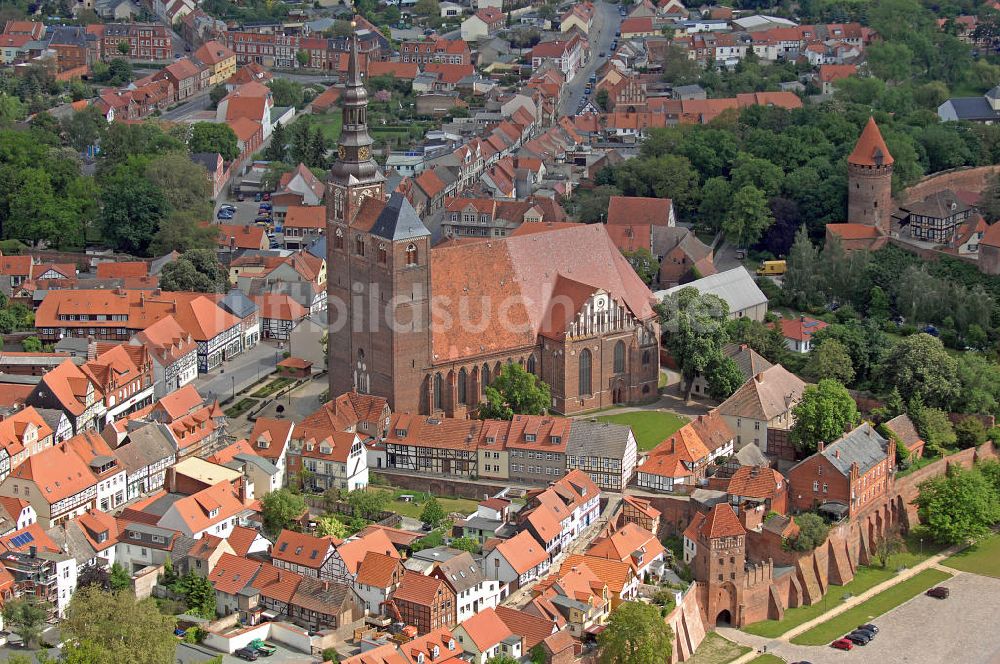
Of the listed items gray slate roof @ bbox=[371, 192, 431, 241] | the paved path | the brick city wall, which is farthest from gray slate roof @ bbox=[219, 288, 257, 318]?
the brick city wall

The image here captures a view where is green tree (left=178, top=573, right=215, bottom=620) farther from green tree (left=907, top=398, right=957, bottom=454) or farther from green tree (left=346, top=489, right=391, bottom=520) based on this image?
green tree (left=907, top=398, right=957, bottom=454)

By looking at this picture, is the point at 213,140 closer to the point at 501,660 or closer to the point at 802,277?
the point at 802,277

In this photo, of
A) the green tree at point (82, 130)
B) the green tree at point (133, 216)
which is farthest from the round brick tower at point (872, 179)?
the green tree at point (82, 130)

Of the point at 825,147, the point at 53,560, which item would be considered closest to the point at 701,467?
the point at 53,560

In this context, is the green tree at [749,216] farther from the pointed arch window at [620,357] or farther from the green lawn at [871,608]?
the green lawn at [871,608]

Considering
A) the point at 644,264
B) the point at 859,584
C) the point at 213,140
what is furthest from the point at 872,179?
the point at 213,140

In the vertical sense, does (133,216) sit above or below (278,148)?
below
